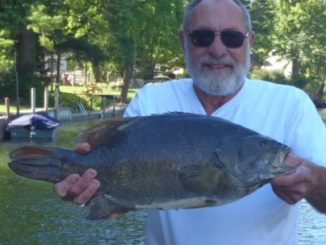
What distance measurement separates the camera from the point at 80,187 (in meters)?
3.09

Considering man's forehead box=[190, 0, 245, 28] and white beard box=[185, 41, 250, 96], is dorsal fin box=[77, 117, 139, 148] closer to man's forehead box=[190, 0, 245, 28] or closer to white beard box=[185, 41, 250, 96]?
white beard box=[185, 41, 250, 96]

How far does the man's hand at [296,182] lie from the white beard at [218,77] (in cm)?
60

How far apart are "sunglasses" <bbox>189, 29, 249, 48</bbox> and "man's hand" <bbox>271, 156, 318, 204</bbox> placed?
72 cm

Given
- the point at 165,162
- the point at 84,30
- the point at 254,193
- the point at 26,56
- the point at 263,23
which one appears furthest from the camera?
the point at 263,23

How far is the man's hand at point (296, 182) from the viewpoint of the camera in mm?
2947

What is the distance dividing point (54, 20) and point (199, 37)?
3203 cm

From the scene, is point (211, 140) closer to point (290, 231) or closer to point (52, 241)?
point (290, 231)

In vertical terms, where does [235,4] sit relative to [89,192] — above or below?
above

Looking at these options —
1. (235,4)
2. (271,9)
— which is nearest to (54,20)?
(235,4)

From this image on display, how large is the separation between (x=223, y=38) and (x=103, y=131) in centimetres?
73

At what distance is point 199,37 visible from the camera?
3.57 m

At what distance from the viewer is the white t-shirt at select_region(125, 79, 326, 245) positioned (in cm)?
335

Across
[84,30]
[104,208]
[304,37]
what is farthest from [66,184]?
[304,37]

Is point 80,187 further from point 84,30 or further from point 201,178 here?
point 84,30
